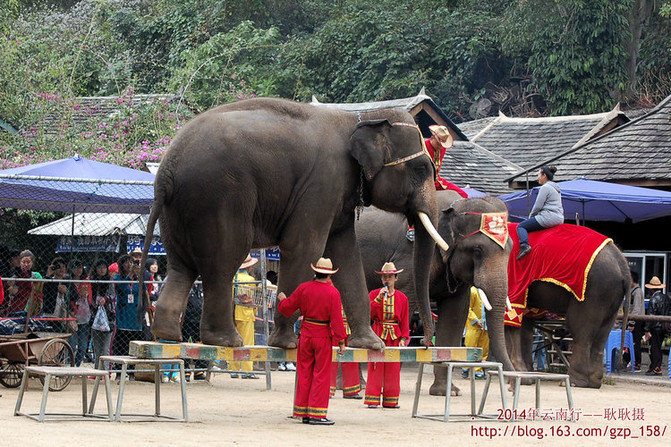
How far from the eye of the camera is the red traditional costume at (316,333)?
30.7ft

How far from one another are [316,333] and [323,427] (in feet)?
2.81

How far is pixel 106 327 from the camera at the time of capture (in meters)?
14.4

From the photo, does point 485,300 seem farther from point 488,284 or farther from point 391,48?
point 391,48

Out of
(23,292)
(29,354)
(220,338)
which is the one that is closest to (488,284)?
(220,338)

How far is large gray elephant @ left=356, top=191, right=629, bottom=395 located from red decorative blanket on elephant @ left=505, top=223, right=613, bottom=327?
14 centimetres

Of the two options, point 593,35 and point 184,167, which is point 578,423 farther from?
point 593,35

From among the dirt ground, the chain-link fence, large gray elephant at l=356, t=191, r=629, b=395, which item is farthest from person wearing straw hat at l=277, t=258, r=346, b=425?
the chain-link fence

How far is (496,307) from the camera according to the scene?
12.0 metres

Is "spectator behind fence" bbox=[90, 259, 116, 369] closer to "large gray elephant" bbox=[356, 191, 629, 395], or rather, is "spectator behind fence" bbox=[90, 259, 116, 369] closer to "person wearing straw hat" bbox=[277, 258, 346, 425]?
"large gray elephant" bbox=[356, 191, 629, 395]

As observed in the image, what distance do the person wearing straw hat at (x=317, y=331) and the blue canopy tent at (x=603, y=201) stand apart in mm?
7965

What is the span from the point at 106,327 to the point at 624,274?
22.7 ft

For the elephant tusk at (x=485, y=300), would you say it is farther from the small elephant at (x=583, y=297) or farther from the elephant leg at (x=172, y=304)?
the elephant leg at (x=172, y=304)

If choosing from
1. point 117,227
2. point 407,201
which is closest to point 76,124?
point 117,227

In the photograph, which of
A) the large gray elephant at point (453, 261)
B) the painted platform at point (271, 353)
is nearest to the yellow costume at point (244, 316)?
the large gray elephant at point (453, 261)
